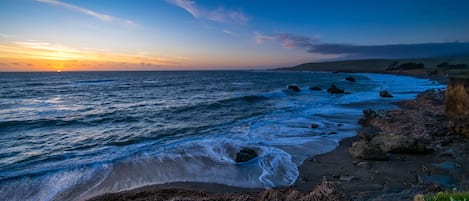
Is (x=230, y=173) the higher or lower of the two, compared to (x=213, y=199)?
lower

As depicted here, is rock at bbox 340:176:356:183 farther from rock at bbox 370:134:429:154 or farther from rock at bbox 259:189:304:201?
rock at bbox 370:134:429:154

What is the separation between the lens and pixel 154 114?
807 inches

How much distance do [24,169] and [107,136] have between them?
4.67 metres

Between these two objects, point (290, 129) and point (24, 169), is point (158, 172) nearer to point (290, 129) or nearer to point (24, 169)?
point (24, 169)

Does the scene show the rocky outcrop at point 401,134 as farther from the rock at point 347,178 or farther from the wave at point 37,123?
the wave at point 37,123

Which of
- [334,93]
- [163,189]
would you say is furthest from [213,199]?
[334,93]

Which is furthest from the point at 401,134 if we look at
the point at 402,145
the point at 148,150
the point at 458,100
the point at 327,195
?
the point at 148,150

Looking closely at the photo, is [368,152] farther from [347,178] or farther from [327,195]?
[327,195]

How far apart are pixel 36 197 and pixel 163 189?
11.5ft

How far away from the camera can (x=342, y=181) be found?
729cm

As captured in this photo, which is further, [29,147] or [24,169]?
[29,147]

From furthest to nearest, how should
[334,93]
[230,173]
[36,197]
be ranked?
[334,93]
[230,173]
[36,197]

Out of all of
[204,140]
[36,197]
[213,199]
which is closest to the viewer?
[213,199]

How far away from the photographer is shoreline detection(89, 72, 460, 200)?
6.48 metres
